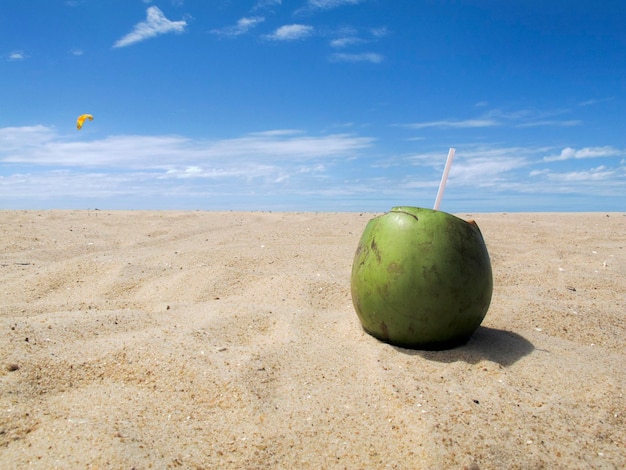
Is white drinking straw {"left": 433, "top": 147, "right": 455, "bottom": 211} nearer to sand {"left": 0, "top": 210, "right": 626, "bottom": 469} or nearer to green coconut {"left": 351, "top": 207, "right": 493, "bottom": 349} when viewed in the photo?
green coconut {"left": 351, "top": 207, "right": 493, "bottom": 349}

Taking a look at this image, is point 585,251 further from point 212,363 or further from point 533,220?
point 212,363

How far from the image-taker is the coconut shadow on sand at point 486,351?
3232mm

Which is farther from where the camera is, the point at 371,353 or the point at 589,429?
the point at 371,353

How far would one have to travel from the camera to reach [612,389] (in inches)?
112

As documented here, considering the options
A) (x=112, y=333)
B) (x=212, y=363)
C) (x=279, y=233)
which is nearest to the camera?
(x=212, y=363)

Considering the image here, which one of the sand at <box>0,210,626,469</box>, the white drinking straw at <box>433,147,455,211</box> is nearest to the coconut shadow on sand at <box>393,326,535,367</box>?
the sand at <box>0,210,626,469</box>

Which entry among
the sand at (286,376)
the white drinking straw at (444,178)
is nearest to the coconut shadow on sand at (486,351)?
the sand at (286,376)

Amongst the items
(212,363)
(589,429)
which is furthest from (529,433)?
(212,363)

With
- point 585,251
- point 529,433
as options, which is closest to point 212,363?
point 529,433

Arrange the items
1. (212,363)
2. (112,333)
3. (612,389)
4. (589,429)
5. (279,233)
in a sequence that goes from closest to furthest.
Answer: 1. (589,429)
2. (612,389)
3. (212,363)
4. (112,333)
5. (279,233)

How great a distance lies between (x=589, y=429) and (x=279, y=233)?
19.8ft

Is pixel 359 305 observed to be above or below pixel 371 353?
above

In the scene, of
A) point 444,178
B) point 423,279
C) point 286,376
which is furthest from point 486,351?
point 286,376

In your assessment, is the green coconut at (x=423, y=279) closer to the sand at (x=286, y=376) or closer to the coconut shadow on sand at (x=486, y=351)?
the coconut shadow on sand at (x=486, y=351)
